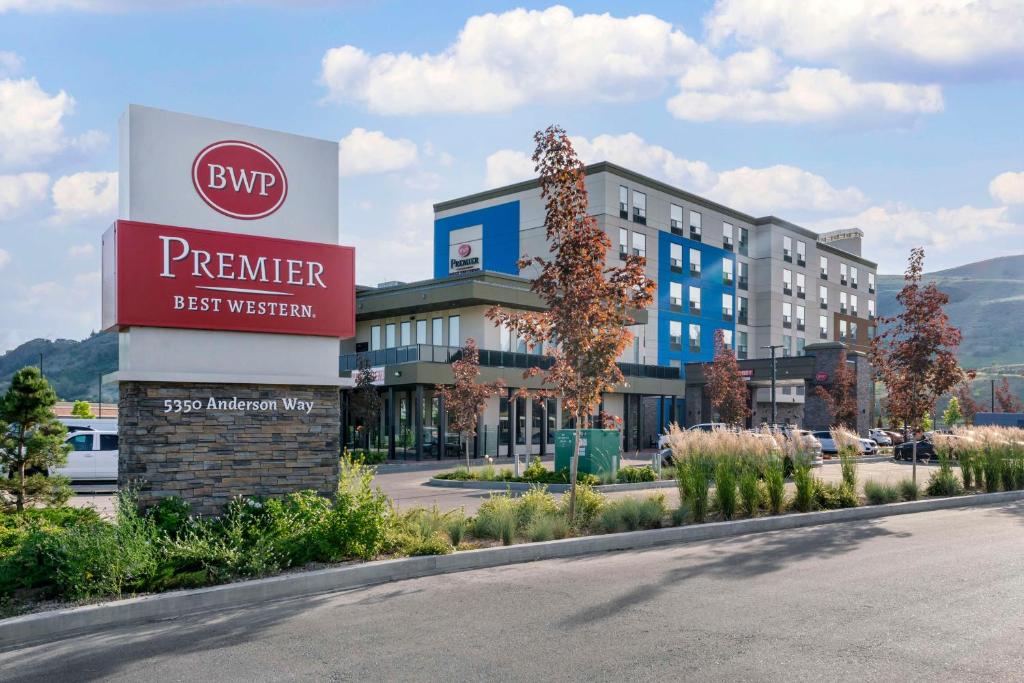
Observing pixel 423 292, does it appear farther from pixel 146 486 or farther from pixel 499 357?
pixel 146 486

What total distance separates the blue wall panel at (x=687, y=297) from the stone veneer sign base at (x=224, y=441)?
4489 centimetres

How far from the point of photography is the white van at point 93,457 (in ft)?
73.8

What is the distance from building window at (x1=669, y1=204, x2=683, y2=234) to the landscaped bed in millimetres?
44210

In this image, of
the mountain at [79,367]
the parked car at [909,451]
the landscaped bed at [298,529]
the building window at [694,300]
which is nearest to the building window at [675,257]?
the building window at [694,300]

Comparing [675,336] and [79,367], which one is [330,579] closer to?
[675,336]

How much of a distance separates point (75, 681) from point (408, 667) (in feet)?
8.23

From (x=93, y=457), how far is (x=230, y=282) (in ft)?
46.6

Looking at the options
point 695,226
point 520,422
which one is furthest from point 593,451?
point 695,226

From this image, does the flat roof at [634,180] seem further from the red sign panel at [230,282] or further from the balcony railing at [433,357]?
the red sign panel at [230,282]

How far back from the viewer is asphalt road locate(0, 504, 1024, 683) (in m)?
6.53

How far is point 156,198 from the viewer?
10867 mm

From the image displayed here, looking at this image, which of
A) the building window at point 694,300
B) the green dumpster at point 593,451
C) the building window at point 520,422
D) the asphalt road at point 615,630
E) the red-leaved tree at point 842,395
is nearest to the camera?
the asphalt road at point 615,630

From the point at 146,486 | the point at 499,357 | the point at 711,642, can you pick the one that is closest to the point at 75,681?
the point at 146,486

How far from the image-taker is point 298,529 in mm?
10164
